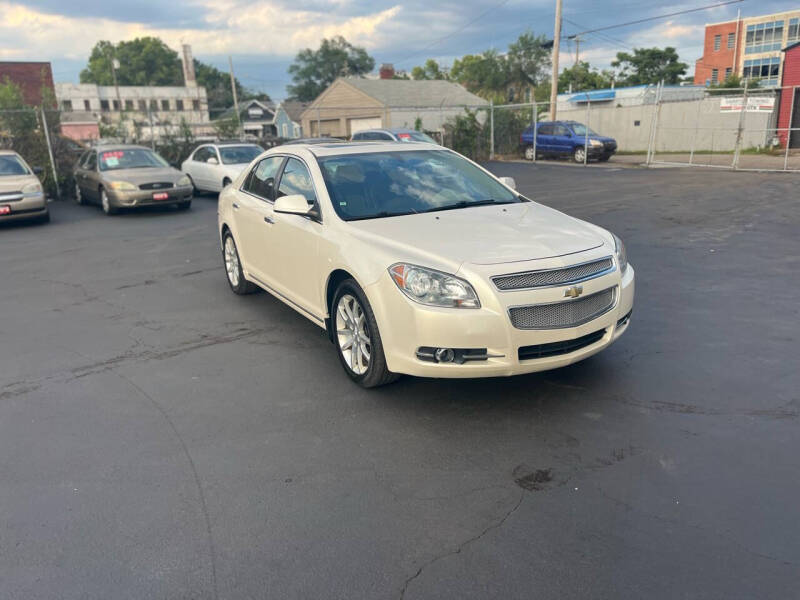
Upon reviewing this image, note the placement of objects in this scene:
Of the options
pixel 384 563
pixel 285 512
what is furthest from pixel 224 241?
pixel 384 563

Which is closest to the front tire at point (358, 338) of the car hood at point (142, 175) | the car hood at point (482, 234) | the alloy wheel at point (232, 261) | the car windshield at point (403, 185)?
the car hood at point (482, 234)

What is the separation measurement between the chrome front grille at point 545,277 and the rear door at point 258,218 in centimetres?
274

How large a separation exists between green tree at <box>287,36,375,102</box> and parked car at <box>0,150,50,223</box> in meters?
78.9

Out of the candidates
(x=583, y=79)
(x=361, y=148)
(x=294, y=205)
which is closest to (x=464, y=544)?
(x=294, y=205)

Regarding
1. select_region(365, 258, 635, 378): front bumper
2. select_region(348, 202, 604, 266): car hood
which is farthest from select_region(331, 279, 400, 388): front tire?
select_region(348, 202, 604, 266): car hood

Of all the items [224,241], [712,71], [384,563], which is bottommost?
[384,563]

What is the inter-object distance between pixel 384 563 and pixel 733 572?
150cm

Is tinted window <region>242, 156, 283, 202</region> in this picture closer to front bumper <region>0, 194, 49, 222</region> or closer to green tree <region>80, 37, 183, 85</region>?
front bumper <region>0, 194, 49, 222</region>

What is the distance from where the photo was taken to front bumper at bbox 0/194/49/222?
42.9ft

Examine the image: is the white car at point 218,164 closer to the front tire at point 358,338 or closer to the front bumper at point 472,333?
the front tire at point 358,338

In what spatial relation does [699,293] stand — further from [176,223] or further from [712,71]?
[712,71]

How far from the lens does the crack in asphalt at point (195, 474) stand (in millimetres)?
2904

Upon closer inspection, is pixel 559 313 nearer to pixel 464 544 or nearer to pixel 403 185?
pixel 464 544

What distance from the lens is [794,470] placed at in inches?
138
